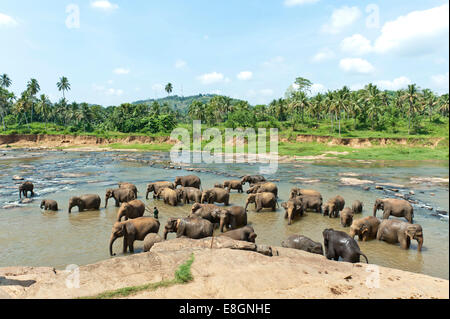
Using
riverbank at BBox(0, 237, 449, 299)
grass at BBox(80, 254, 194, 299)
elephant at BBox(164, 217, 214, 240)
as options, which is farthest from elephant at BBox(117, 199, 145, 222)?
grass at BBox(80, 254, 194, 299)

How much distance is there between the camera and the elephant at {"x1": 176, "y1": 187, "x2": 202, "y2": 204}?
20.2 meters

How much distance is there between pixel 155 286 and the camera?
761cm

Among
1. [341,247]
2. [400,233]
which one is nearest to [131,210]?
[341,247]

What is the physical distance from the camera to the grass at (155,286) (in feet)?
23.6

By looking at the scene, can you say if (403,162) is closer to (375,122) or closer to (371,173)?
(371,173)

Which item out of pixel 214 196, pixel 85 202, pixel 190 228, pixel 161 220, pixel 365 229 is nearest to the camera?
pixel 190 228

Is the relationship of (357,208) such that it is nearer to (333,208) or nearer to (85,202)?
(333,208)

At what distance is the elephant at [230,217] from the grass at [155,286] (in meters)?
6.03

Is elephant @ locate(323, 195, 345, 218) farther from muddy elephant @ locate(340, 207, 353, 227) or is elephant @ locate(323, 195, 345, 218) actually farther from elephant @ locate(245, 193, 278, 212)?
elephant @ locate(245, 193, 278, 212)

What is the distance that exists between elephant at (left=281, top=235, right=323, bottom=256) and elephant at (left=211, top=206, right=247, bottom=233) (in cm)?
359

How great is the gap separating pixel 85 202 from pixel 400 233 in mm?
17013
